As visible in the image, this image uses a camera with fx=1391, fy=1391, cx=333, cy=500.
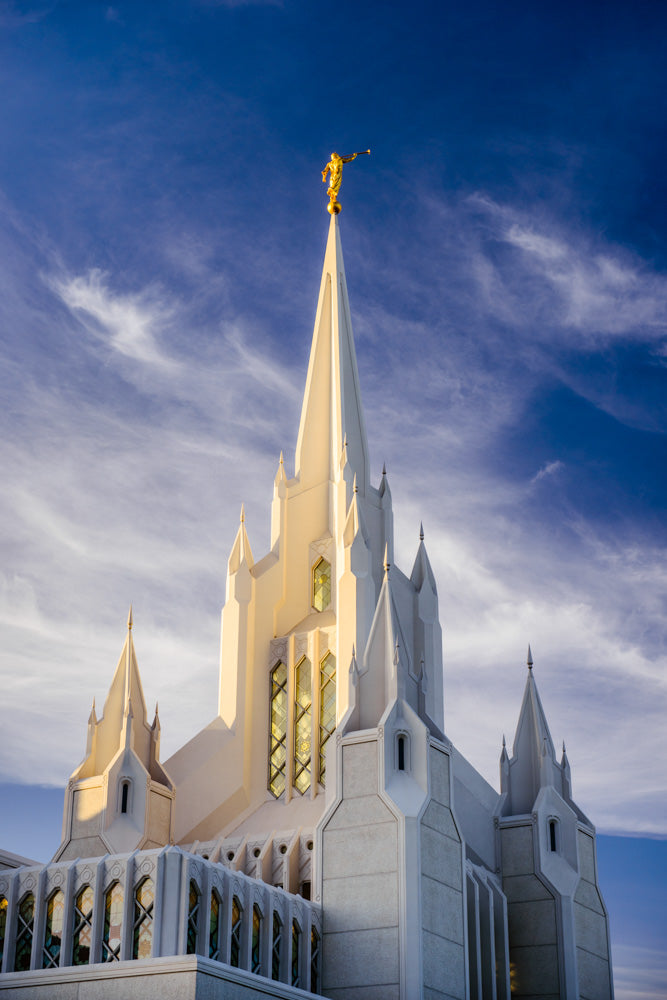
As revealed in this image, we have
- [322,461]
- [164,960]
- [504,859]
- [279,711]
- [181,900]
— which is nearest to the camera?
[164,960]

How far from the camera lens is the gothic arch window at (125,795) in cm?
3544

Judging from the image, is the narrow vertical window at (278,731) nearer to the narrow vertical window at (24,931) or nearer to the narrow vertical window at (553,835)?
the narrow vertical window at (553,835)

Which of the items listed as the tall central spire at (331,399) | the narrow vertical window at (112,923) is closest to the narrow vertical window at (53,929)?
the narrow vertical window at (112,923)

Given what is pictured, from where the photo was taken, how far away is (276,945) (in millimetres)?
29609

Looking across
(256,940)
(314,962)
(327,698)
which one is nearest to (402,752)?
(314,962)

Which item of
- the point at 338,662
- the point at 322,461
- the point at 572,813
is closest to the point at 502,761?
the point at 572,813

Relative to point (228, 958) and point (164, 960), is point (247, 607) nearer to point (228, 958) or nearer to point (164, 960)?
point (228, 958)

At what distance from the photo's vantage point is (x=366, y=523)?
4184cm

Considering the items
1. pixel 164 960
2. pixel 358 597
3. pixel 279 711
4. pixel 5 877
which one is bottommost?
pixel 164 960

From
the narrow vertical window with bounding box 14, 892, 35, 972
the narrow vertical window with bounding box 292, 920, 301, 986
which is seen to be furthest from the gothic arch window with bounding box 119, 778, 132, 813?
the narrow vertical window with bounding box 292, 920, 301, 986

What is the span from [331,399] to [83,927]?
20766mm

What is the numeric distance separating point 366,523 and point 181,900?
1686 centimetres

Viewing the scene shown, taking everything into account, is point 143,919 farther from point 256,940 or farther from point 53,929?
point 256,940

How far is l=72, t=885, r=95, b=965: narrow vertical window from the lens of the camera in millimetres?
27828
